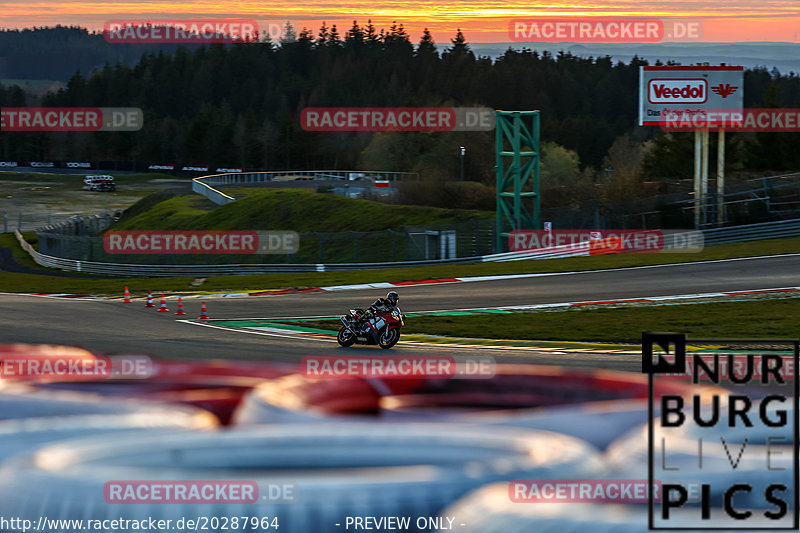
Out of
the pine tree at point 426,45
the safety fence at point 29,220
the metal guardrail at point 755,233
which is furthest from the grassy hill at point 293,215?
the pine tree at point 426,45

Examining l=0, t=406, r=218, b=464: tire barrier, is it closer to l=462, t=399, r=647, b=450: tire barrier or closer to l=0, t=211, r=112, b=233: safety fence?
l=462, t=399, r=647, b=450: tire barrier

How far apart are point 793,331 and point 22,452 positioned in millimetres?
16020

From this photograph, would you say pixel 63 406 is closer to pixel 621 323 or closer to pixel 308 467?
pixel 308 467

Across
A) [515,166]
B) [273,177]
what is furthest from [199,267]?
[273,177]

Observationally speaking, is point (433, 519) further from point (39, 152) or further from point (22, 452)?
point (39, 152)

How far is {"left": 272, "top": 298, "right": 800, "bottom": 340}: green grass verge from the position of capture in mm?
21156

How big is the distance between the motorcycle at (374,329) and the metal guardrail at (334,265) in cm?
2075

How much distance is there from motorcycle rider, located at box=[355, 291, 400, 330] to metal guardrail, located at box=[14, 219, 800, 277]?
68.3 ft

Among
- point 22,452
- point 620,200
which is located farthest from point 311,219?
point 22,452

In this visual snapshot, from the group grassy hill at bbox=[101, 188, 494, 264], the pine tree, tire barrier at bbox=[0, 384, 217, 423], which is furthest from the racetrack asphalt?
the pine tree

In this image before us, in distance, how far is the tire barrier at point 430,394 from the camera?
14.7 metres

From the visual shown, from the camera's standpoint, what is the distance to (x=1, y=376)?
681 inches

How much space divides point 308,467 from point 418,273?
2354cm

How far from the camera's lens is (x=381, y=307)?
770 inches
